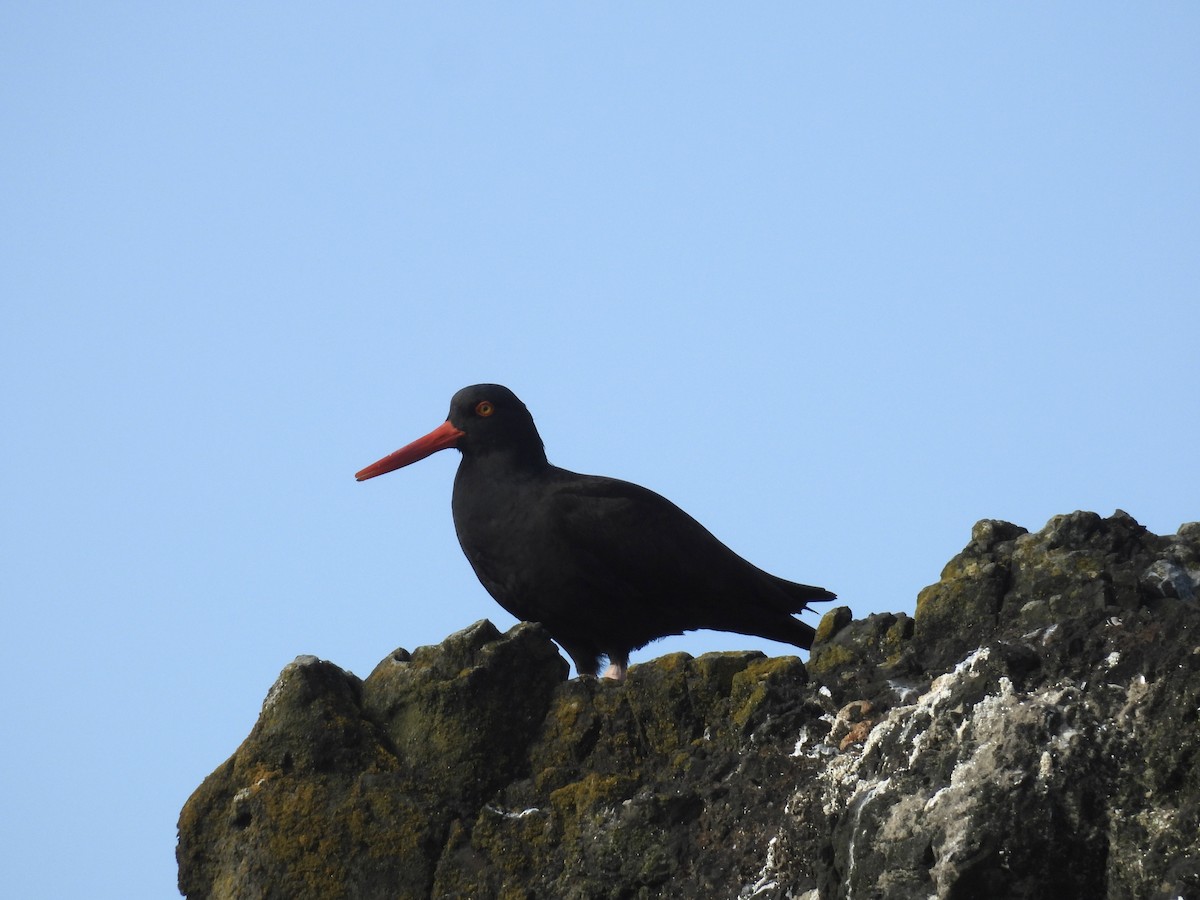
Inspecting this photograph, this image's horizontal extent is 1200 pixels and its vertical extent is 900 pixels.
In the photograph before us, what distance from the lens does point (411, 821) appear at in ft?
17.2

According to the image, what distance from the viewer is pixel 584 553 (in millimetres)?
8836

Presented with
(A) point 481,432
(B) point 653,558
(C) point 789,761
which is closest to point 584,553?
(B) point 653,558

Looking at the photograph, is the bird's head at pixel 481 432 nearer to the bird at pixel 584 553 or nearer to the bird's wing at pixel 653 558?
the bird at pixel 584 553

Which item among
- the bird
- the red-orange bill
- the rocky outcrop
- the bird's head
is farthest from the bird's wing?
the rocky outcrop

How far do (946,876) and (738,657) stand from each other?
182 centimetres

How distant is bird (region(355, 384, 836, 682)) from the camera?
876 centimetres

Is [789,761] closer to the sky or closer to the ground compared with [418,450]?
closer to the ground

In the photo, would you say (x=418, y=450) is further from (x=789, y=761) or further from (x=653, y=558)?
(x=789, y=761)

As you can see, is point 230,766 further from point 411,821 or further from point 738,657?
point 738,657

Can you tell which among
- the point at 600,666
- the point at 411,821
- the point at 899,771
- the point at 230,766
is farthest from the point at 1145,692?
the point at 600,666

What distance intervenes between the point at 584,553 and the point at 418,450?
4.84ft

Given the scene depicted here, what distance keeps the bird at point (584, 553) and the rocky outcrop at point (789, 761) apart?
2.78 meters

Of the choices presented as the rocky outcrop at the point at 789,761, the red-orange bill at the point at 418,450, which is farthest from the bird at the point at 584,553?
the rocky outcrop at the point at 789,761

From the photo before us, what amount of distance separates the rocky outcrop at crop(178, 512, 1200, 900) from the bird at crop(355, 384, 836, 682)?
2.78 m
